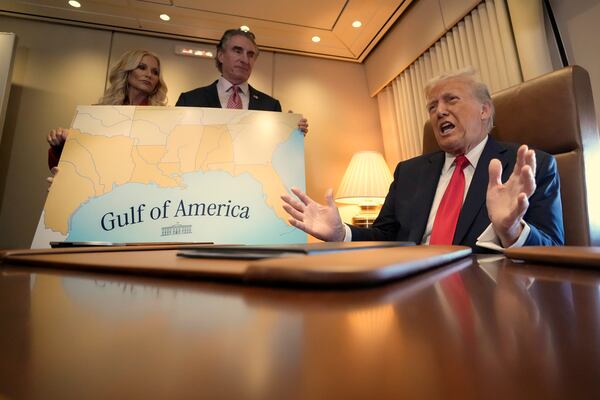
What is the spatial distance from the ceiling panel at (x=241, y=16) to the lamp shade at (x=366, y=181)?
37.6 inches

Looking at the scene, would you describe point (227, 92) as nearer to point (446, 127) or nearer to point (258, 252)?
point (446, 127)

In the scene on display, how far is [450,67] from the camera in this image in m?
1.86

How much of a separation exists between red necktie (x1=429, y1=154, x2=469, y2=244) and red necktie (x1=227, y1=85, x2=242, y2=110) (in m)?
1.17

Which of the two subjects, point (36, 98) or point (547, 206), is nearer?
point (547, 206)

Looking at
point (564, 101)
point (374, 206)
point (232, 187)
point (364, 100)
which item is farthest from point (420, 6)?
point (232, 187)

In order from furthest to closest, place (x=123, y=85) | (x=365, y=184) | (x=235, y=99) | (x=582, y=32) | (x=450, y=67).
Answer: (x=365, y=184) → (x=450, y=67) → (x=235, y=99) → (x=123, y=85) → (x=582, y=32)

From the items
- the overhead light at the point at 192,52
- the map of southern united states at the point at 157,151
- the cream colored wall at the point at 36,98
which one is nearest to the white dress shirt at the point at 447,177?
the map of southern united states at the point at 157,151

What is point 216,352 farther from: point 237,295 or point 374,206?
point 374,206

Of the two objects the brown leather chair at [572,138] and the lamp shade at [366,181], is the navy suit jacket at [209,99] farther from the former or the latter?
the brown leather chair at [572,138]

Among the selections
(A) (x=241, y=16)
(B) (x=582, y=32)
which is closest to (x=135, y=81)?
(A) (x=241, y=16)

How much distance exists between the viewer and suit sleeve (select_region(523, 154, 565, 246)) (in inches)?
29.0

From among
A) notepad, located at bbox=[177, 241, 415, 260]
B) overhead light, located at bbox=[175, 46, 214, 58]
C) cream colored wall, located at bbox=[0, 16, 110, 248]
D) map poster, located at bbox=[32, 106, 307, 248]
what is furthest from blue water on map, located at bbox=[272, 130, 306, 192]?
cream colored wall, located at bbox=[0, 16, 110, 248]

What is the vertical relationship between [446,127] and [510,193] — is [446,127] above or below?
above

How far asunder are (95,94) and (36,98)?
0.35 meters
